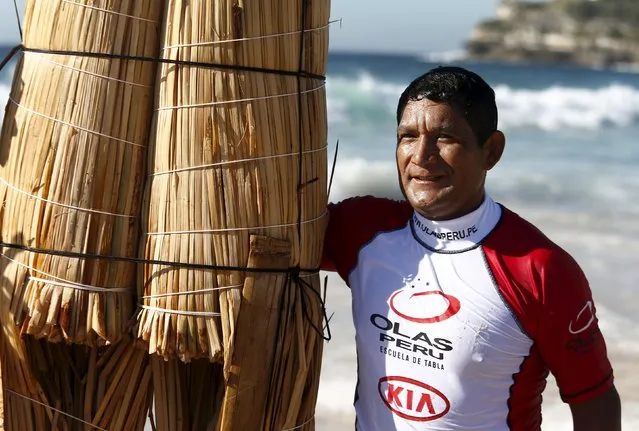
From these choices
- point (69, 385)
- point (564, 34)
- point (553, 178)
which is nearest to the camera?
point (69, 385)

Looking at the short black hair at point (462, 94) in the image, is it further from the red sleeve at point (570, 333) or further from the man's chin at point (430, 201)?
the red sleeve at point (570, 333)

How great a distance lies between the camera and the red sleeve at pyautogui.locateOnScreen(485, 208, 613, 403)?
2477 millimetres

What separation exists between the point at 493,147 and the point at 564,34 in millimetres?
49428

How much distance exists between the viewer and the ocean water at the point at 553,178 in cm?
580

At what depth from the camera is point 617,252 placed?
895cm

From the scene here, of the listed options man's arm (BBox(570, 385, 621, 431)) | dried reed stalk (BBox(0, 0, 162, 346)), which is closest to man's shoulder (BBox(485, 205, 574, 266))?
man's arm (BBox(570, 385, 621, 431))

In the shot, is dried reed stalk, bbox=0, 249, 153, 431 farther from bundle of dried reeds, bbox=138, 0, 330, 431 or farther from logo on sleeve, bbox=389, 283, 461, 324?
Answer: logo on sleeve, bbox=389, 283, 461, 324

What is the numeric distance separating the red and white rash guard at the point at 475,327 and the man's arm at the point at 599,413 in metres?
0.03

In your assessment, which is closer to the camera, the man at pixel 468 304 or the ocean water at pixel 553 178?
the man at pixel 468 304

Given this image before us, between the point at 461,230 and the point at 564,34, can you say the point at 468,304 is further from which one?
the point at 564,34

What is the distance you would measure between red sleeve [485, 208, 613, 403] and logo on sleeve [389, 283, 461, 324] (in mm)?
139

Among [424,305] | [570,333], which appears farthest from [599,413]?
[424,305]

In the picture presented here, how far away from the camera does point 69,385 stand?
2.69 meters

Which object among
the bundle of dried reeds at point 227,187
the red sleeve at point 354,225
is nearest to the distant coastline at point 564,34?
the red sleeve at point 354,225
